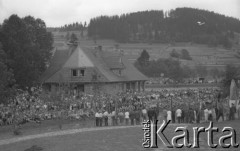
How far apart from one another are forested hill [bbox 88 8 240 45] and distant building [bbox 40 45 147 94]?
91.1 m

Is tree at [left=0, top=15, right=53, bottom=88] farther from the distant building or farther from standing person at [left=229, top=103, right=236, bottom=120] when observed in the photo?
standing person at [left=229, top=103, right=236, bottom=120]

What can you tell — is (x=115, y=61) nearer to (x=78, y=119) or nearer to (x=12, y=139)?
(x=78, y=119)

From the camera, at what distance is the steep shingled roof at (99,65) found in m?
57.7

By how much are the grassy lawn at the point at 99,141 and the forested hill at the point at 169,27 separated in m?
123

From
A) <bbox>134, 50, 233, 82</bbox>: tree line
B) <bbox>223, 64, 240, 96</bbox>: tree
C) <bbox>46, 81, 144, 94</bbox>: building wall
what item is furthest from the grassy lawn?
<bbox>134, 50, 233, 82</bbox>: tree line

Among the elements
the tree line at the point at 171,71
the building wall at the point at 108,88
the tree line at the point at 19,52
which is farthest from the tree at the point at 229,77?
the tree line at the point at 171,71

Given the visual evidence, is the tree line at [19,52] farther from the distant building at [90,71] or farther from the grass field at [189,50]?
the grass field at [189,50]

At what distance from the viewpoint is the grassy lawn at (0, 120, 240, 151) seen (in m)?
23.0

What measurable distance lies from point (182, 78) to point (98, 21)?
93247 mm

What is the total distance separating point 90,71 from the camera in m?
57.4

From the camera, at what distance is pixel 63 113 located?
35875 mm

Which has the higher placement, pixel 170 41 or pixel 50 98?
pixel 170 41

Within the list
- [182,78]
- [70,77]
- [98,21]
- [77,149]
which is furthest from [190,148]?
[98,21]

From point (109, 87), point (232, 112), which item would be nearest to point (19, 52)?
point (109, 87)
